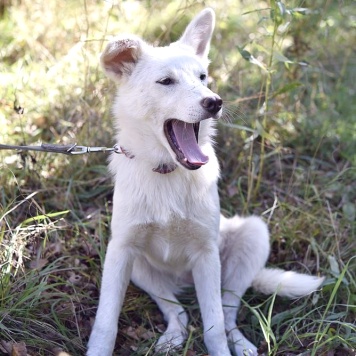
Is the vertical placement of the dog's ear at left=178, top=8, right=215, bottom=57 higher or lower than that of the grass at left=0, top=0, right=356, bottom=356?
higher

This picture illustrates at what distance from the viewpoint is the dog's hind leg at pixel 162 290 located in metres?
3.64

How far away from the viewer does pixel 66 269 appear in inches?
141

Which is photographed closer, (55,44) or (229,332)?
(229,332)

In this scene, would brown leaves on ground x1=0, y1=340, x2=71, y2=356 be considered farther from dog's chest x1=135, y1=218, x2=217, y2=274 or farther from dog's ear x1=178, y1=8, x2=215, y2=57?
dog's ear x1=178, y1=8, x2=215, y2=57

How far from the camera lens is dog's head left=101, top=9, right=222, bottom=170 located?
3033 millimetres

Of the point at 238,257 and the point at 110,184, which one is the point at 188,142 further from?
the point at 110,184

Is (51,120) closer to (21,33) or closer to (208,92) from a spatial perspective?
(21,33)

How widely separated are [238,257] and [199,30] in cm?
147

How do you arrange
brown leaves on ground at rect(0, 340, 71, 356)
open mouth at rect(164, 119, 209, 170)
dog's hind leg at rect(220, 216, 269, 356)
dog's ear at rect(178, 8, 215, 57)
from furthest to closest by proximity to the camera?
1. dog's hind leg at rect(220, 216, 269, 356)
2. dog's ear at rect(178, 8, 215, 57)
3. open mouth at rect(164, 119, 209, 170)
4. brown leaves on ground at rect(0, 340, 71, 356)

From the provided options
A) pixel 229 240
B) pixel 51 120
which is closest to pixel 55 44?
pixel 51 120

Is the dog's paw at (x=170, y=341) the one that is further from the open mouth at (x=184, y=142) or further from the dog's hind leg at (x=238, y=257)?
the open mouth at (x=184, y=142)

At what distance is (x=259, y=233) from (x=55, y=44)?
3032mm

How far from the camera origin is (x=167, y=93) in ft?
10.3

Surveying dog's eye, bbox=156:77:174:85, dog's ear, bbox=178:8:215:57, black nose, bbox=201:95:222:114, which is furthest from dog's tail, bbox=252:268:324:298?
dog's ear, bbox=178:8:215:57
